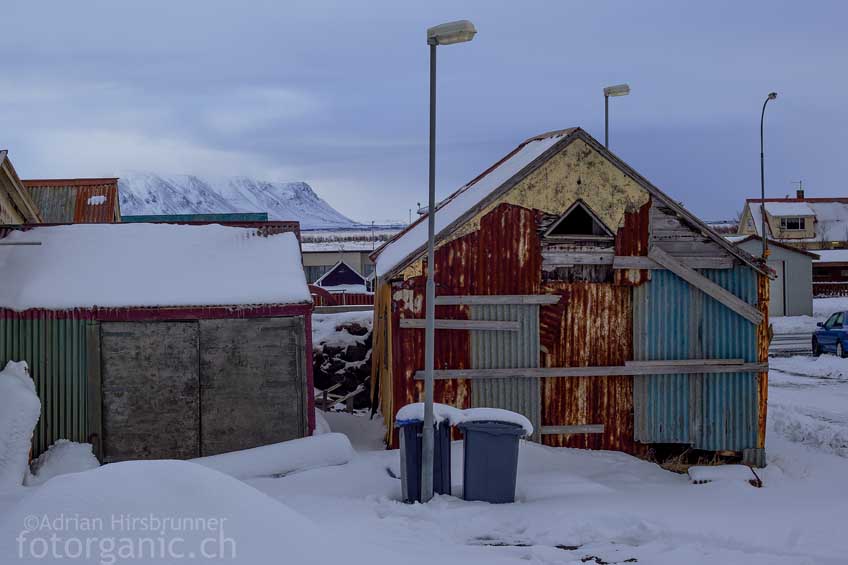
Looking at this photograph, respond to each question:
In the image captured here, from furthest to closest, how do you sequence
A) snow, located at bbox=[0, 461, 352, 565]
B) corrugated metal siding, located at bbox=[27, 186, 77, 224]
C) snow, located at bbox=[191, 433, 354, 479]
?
1. corrugated metal siding, located at bbox=[27, 186, 77, 224]
2. snow, located at bbox=[191, 433, 354, 479]
3. snow, located at bbox=[0, 461, 352, 565]

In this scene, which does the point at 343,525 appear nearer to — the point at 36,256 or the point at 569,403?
the point at 569,403

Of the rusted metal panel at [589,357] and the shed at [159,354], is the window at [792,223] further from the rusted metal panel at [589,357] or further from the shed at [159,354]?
the shed at [159,354]

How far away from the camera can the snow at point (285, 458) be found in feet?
41.1

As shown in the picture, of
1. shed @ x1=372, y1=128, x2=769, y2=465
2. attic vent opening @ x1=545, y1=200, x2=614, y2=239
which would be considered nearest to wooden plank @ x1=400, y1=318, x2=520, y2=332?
shed @ x1=372, y1=128, x2=769, y2=465

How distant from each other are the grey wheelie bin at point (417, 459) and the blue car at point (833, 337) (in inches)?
851

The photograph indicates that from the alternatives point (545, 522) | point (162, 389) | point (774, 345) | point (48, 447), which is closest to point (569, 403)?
point (545, 522)

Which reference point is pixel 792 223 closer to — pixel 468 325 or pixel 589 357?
pixel 589 357

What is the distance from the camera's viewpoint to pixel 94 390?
13227 millimetres

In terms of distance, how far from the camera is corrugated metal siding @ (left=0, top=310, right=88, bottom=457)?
13102 mm

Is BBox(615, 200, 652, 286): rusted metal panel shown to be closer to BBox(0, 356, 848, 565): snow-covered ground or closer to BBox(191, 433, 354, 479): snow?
BBox(0, 356, 848, 565): snow-covered ground

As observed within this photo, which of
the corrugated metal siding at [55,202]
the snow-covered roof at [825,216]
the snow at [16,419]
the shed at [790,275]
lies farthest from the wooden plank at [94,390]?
the snow-covered roof at [825,216]

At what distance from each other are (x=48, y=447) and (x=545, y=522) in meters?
8.06

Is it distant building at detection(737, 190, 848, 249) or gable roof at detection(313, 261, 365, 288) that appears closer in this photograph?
gable roof at detection(313, 261, 365, 288)

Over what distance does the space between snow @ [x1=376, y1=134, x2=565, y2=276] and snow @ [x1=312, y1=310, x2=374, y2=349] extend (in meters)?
1.69
